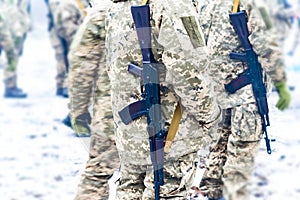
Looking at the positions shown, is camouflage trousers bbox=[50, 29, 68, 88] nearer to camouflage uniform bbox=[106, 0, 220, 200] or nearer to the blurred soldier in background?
the blurred soldier in background

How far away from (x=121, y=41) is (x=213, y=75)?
1.12 meters

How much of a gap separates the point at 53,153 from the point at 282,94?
2727mm

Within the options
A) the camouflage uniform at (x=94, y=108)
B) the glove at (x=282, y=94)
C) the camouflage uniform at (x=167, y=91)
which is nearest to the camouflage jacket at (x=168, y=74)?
the camouflage uniform at (x=167, y=91)

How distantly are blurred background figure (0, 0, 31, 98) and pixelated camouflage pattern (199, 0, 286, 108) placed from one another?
5449mm

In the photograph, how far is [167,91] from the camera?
2451 mm

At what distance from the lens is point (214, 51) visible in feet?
11.4

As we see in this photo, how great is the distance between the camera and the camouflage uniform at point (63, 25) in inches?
271

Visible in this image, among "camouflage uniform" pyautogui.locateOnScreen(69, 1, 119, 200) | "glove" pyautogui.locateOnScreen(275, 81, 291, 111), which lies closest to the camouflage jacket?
"camouflage uniform" pyautogui.locateOnScreen(69, 1, 119, 200)

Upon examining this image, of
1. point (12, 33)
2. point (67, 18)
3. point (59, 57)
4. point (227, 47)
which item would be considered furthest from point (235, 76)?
point (12, 33)

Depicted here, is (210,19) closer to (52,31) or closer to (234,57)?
(234,57)

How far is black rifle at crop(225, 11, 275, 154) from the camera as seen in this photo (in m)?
3.30

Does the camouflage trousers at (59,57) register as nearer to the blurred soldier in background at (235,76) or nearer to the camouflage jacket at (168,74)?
the blurred soldier in background at (235,76)

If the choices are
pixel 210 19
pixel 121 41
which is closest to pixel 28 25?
pixel 210 19

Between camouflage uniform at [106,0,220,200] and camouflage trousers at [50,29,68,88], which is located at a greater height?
camouflage uniform at [106,0,220,200]
